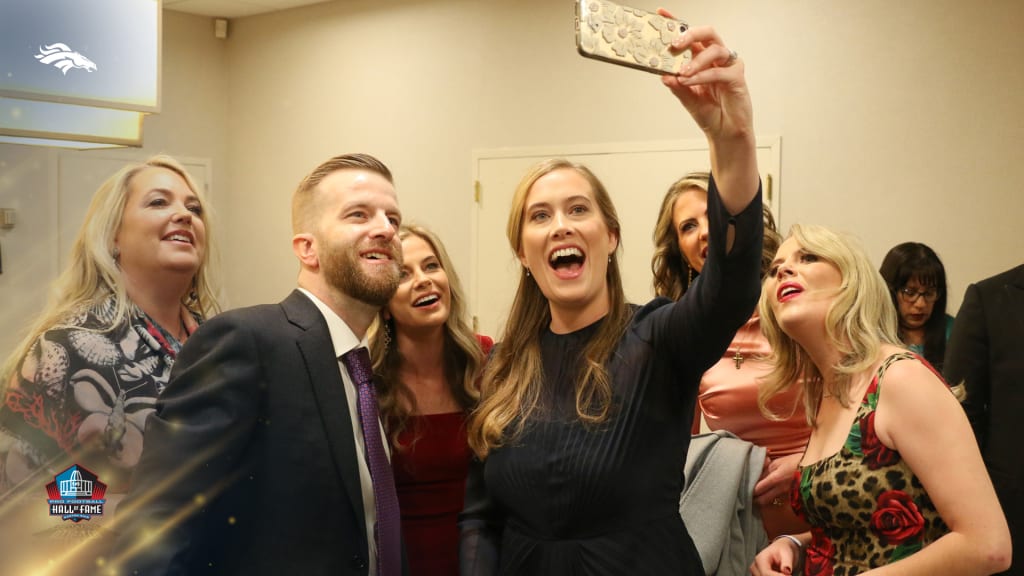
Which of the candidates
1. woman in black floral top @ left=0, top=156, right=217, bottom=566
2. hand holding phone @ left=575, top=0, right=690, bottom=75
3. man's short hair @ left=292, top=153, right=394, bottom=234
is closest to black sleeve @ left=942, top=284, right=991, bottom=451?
hand holding phone @ left=575, top=0, right=690, bottom=75

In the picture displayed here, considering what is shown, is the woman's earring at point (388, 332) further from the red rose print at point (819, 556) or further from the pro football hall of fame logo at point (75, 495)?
the red rose print at point (819, 556)

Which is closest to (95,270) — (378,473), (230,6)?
(378,473)

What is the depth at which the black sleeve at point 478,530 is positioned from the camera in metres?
1.85

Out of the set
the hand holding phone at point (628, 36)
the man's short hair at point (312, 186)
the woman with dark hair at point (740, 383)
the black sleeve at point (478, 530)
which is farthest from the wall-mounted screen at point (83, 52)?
the woman with dark hair at point (740, 383)

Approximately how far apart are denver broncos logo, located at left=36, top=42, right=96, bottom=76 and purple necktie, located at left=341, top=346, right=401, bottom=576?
0.69 m

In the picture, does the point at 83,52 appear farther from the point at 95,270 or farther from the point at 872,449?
the point at 872,449

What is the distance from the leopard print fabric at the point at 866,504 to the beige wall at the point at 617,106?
275 cm

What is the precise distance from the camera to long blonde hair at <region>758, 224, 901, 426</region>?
1.86 metres

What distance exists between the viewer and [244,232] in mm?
6793

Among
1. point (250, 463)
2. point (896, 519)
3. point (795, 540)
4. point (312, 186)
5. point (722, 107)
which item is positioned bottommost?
point (795, 540)

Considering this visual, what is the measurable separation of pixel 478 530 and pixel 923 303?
8.55 ft

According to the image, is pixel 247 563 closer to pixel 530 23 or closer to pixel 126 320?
pixel 126 320

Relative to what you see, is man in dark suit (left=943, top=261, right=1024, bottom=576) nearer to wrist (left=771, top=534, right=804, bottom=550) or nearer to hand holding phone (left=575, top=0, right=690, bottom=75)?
wrist (left=771, top=534, right=804, bottom=550)

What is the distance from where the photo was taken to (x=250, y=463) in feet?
5.26
